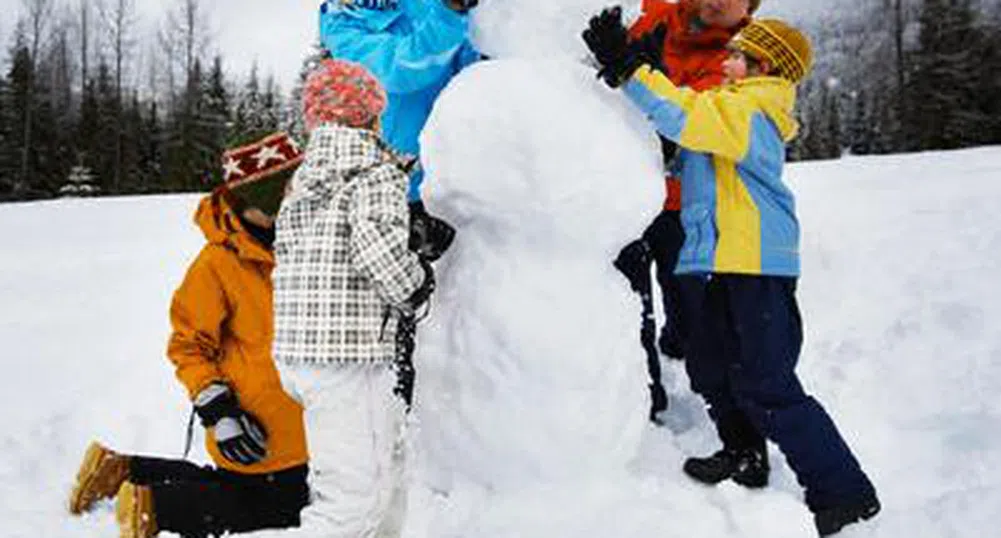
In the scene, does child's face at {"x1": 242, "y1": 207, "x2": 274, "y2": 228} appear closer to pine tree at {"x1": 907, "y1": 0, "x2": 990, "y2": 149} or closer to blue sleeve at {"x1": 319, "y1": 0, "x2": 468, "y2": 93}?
blue sleeve at {"x1": 319, "y1": 0, "x2": 468, "y2": 93}

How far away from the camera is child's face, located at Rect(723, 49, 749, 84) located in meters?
3.33

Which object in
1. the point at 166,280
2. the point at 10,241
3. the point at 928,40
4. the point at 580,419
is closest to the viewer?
the point at 580,419

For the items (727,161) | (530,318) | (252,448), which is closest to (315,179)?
(530,318)

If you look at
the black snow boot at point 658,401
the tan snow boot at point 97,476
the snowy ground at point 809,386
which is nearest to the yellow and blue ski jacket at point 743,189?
the snowy ground at point 809,386

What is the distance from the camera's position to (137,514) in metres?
3.39

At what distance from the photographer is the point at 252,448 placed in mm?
3297

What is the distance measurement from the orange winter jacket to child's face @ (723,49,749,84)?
1.63 m

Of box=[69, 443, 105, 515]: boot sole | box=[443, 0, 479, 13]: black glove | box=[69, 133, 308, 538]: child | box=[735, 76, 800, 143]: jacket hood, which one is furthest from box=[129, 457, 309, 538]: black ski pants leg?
box=[735, 76, 800, 143]: jacket hood

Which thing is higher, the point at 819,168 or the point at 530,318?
the point at 819,168

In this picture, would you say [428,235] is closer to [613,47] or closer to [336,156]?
[336,156]

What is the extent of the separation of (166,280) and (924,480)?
602 centimetres

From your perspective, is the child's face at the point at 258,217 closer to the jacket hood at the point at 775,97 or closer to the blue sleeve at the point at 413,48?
the blue sleeve at the point at 413,48

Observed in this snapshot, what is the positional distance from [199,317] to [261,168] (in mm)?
539

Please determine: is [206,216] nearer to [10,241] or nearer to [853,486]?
[853,486]
